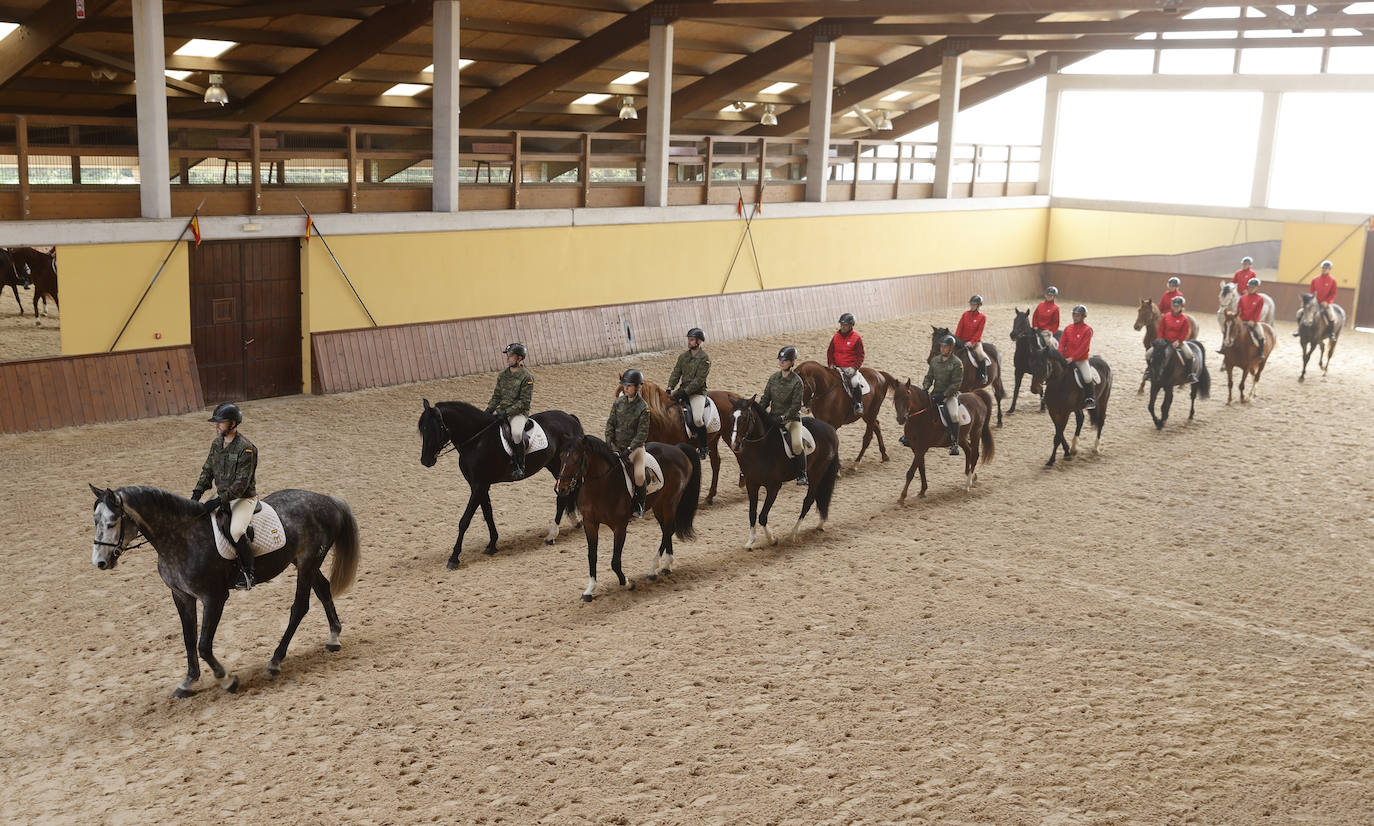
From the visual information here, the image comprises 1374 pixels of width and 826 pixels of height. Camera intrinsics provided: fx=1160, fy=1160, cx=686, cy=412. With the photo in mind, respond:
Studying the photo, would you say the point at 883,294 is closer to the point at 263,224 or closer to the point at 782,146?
the point at 782,146

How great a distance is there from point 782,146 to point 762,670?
71.4 feet

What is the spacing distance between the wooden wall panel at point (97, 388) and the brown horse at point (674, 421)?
21.1 ft

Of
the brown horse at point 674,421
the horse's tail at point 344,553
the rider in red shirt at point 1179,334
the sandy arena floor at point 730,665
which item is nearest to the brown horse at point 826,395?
the sandy arena floor at point 730,665

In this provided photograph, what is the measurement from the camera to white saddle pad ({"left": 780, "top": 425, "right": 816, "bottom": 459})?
11016 millimetres

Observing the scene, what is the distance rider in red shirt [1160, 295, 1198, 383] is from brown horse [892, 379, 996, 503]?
465 cm

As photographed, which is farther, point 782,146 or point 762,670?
point 782,146

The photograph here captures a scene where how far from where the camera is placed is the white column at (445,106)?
55.7 feet

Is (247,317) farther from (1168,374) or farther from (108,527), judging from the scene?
(1168,374)

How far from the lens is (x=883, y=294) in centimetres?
2595

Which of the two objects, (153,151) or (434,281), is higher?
(153,151)

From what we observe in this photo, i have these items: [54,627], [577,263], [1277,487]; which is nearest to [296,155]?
[577,263]

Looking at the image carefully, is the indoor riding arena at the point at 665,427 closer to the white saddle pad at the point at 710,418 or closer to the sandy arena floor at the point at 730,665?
the sandy arena floor at the point at 730,665

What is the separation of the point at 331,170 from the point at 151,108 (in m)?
3.49

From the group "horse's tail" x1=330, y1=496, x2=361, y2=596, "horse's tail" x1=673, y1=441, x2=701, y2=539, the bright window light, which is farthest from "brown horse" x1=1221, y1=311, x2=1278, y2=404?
the bright window light
